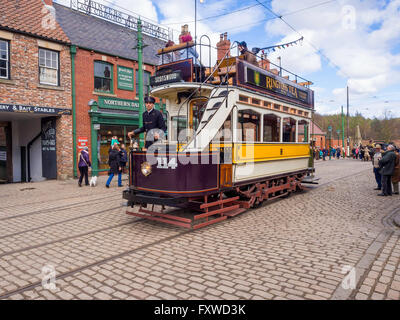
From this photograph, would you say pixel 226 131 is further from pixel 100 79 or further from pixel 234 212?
pixel 100 79

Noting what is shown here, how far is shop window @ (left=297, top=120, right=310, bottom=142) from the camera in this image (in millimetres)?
10461

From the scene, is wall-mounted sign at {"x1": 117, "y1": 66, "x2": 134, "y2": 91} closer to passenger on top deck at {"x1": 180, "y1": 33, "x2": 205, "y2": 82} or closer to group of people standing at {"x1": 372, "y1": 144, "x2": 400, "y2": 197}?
passenger on top deck at {"x1": 180, "y1": 33, "x2": 205, "y2": 82}

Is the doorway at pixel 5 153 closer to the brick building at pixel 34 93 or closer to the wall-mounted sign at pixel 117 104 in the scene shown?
the brick building at pixel 34 93

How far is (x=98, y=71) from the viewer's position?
1591 cm

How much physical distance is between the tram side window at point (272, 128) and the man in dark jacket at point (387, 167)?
4092 millimetres

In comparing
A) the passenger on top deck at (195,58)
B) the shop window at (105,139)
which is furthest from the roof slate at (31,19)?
the passenger on top deck at (195,58)

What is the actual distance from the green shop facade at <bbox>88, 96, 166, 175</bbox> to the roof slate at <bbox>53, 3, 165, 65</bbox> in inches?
109

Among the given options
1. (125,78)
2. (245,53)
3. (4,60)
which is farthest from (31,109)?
(245,53)

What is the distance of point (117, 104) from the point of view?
54.3 ft

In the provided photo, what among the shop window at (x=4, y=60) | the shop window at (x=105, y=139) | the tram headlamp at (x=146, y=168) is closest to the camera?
the tram headlamp at (x=146, y=168)

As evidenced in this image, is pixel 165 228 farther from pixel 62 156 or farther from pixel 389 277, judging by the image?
pixel 62 156

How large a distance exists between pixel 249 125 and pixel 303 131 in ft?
13.7

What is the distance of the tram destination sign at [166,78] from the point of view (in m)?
6.82
